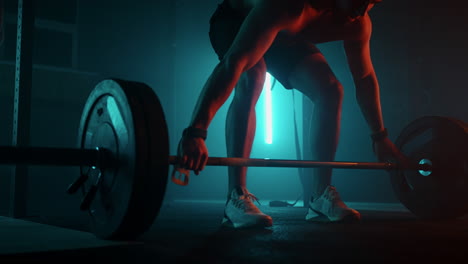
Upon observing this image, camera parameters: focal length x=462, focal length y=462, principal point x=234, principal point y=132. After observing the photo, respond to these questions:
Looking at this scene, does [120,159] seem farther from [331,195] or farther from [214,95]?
[331,195]

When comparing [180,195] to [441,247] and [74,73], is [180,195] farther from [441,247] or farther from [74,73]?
[441,247]

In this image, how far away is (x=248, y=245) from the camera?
3.99ft

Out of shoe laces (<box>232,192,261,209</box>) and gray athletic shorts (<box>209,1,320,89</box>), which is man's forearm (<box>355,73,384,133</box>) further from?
shoe laces (<box>232,192,261,209</box>)

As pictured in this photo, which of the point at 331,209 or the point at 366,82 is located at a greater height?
the point at 366,82

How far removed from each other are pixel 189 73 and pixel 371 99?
3743mm

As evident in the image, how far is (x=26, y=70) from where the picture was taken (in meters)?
2.24

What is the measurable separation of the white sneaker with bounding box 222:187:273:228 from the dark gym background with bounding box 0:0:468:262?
158 centimetres

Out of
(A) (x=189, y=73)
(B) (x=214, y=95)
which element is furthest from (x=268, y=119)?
(B) (x=214, y=95)

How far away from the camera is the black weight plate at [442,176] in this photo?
6.75ft

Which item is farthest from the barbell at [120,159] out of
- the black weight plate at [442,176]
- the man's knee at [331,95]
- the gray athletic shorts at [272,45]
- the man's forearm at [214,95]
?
the black weight plate at [442,176]

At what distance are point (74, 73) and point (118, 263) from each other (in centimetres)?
428

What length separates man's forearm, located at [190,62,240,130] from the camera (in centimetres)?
146

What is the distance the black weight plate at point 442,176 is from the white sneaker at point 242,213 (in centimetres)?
88

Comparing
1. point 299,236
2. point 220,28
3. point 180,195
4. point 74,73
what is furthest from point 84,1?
point 299,236
